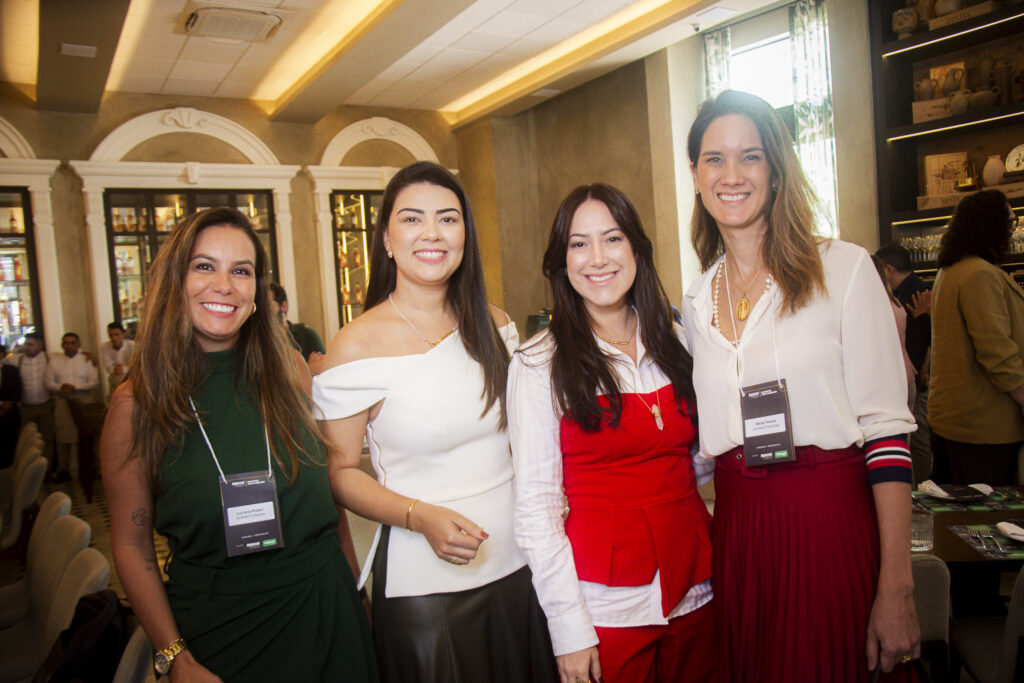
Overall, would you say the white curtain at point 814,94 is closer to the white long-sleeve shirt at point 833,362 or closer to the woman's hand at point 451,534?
the white long-sleeve shirt at point 833,362

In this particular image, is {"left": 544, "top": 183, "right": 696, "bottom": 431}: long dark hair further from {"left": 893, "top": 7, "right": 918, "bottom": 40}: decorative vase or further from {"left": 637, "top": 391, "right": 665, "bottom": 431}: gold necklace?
{"left": 893, "top": 7, "right": 918, "bottom": 40}: decorative vase

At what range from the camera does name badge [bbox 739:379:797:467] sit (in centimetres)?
138

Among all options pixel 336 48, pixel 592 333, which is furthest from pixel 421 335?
pixel 336 48

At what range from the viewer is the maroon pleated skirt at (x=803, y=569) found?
138 cm

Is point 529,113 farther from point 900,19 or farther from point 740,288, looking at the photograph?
point 740,288

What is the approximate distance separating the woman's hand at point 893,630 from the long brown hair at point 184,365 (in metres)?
1.19

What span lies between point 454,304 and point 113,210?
8012 millimetres

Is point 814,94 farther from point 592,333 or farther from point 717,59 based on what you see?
point 592,333

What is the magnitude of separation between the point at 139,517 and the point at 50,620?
1230 millimetres

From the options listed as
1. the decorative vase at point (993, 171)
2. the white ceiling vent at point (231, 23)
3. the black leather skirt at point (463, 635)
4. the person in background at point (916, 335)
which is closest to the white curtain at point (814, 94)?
the decorative vase at point (993, 171)

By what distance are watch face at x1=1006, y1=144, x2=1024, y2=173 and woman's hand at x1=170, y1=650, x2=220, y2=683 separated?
220 inches

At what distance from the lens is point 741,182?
1.51 m

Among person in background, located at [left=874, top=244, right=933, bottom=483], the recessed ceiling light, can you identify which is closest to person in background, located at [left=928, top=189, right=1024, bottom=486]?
person in background, located at [left=874, top=244, right=933, bottom=483]

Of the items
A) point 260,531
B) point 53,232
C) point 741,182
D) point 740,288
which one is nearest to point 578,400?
point 740,288
